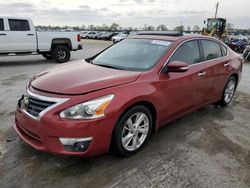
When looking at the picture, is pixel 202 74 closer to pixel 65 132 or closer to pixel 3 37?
pixel 65 132

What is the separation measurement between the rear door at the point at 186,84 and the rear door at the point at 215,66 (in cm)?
20

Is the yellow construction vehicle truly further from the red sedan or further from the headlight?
the headlight

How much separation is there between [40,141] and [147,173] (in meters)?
1.31

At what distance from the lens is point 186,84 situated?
13.4 feet

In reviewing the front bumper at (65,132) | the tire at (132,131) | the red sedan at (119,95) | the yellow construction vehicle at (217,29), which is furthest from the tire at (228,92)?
the yellow construction vehicle at (217,29)

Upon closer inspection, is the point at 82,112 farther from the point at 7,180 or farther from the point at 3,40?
the point at 3,40

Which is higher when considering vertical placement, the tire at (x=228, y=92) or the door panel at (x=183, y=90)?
the door panel at (x=183, y=90)

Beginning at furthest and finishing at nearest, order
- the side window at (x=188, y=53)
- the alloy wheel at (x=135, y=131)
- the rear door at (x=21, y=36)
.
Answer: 1. the rear door at (x=21, y=36)
2. the side window at (x=188, y=53)
3. the alloy wheel at (x=135, y=131)

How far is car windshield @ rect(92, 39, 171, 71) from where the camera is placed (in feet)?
12.5

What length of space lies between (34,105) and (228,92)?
417 centimetres

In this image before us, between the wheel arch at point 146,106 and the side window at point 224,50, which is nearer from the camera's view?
the wheel arch at point 146,106

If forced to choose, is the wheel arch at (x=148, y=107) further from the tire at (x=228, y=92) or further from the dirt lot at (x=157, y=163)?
the tire at (x=228, y=92)

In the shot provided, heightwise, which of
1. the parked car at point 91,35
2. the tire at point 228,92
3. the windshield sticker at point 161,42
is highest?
the windshield sticker at point 161,42

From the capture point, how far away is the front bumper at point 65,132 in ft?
Answer: 9.36
